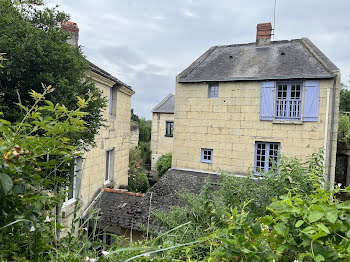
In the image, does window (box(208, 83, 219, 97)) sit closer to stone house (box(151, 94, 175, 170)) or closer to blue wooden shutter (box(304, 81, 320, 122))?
blue wooden shutter (box(304, 81, 320, 122))

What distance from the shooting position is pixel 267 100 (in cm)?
999

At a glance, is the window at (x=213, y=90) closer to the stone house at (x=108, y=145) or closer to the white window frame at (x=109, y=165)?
the stone house at (x=108, y=145)

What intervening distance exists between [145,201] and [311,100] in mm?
7400

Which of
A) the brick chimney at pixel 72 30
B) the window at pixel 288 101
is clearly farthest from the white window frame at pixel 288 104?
the brick chimney at pixel 72 30

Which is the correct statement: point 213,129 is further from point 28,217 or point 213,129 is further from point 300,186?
point 28,217

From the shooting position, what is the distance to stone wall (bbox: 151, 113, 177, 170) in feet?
78.4

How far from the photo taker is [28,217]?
49.1 inches

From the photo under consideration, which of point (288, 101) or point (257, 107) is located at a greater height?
point (288, 101)

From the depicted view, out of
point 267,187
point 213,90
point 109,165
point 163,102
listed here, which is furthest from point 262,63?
point 163,102

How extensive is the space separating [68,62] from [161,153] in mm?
19494

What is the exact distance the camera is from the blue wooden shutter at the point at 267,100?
32.6 feet

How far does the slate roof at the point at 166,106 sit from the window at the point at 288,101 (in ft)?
47.2

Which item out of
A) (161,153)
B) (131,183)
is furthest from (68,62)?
(161,153)

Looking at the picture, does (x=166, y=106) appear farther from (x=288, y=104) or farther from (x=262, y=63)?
(x=288, y=104)
